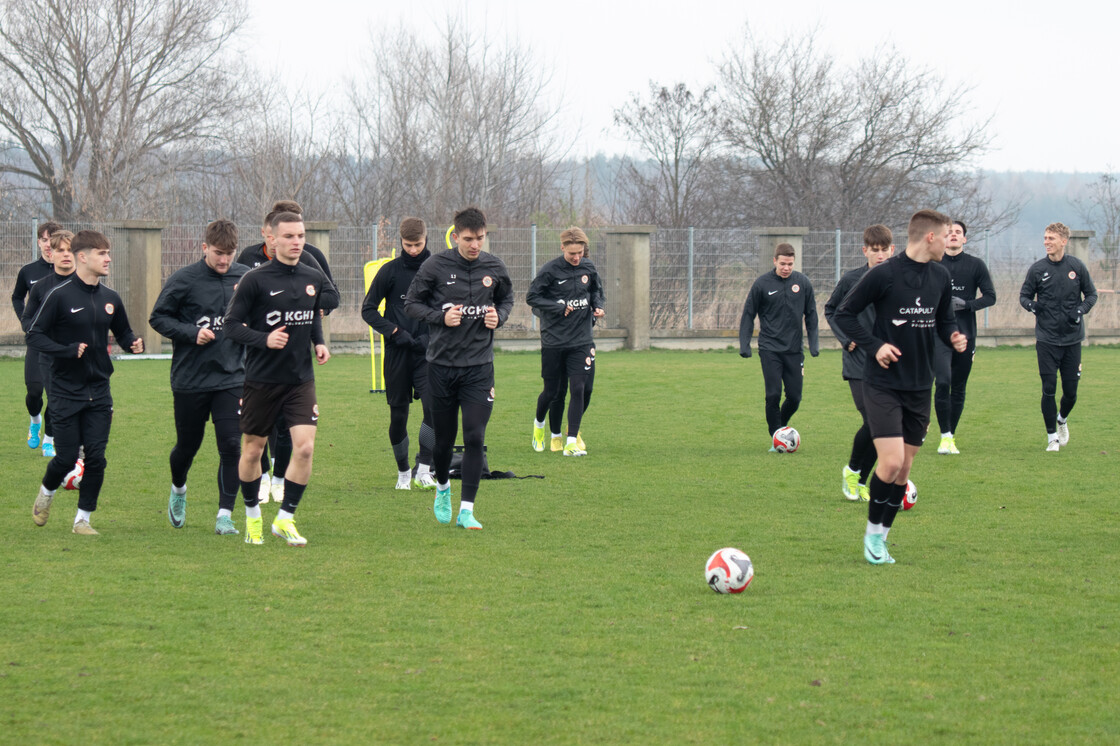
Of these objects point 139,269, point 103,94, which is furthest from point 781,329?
point 103,94

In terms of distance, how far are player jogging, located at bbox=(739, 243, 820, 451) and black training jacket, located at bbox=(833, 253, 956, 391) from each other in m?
4.35

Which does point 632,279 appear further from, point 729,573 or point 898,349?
point 729,573

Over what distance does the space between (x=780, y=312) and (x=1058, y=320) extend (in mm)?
2688

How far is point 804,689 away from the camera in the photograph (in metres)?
4.52

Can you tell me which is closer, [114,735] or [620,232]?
[114,735]

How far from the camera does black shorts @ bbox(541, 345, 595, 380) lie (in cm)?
1124

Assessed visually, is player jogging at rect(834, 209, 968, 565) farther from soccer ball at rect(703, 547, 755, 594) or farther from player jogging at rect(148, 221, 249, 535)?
player jogging at rect(148, 221, 249, 535)

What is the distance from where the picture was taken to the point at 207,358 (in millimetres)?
7324

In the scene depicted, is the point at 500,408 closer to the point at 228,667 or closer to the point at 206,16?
the point at 228,667

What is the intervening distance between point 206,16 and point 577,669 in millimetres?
35871

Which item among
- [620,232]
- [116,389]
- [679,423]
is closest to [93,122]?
[620,232]

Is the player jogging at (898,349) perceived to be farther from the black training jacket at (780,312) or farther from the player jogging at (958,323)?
the black training jacket at (780,312)

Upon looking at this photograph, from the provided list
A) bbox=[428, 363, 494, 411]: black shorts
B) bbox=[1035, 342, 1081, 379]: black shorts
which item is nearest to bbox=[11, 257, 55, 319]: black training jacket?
bbox=[428, 363, 494, 411]: black shorts

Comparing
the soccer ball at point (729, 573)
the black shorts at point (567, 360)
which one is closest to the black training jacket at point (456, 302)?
the soccer ball at point (729, 573)
